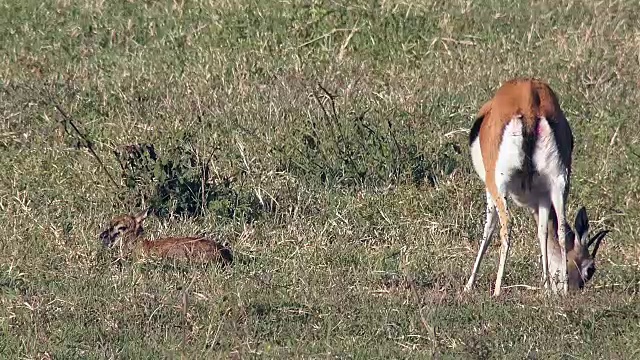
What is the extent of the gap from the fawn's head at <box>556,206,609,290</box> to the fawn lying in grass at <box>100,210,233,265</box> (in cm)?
189

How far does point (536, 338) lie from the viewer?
6.27 m

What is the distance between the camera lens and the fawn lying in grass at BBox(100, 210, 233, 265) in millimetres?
7566

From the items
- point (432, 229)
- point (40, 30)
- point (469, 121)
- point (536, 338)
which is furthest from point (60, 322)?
point (40, 30)

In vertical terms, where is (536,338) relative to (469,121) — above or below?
above

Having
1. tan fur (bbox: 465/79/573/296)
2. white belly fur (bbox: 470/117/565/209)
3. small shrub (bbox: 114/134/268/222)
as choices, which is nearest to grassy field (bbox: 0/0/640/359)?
small shrub (bbox: 114/134/268/222)

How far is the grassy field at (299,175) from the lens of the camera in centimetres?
641

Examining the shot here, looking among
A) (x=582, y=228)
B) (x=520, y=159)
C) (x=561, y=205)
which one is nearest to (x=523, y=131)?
(x=520, y=159)

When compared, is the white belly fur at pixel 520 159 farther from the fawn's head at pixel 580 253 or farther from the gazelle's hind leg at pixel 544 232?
the fawn's head at pixel 580 253

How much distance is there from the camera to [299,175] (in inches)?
371

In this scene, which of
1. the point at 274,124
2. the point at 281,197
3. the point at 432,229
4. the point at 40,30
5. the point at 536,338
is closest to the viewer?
the point at 536,338

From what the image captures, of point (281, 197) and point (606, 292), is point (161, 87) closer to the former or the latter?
point (281, 197)

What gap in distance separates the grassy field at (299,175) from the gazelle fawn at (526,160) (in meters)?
0.29

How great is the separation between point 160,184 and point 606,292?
9.66ft

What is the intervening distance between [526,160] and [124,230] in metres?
2.41
